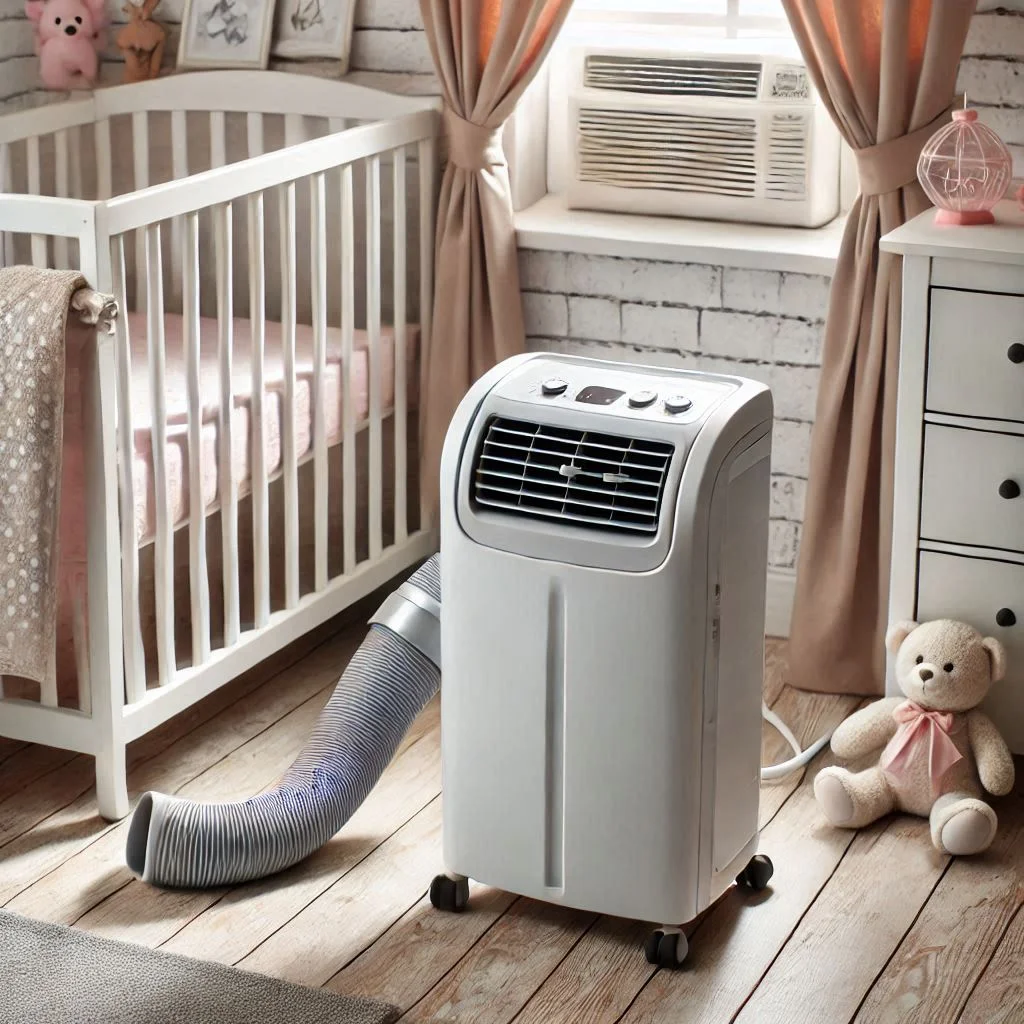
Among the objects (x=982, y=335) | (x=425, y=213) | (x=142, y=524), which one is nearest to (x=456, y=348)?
(x=425, y=213)

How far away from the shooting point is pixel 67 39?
317cm

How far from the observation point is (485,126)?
2906mm

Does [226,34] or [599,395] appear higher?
[226,34]

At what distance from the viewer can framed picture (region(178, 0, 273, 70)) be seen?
10.1 ft

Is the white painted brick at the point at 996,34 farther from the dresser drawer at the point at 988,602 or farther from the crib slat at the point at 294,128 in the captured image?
the crib slat at the point at 294,128

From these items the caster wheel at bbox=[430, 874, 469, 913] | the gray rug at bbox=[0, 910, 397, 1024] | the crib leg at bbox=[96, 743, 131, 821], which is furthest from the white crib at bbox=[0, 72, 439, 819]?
the caster wheel at bbox=[430, 874, 469, 913]

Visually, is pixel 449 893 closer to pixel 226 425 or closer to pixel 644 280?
pixel 226 425

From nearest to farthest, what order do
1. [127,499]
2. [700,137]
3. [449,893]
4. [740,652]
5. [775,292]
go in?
[740,652] < [449,893] < [127,499] < [775,292] < [700,137]

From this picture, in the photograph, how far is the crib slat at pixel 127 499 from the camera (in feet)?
7.23

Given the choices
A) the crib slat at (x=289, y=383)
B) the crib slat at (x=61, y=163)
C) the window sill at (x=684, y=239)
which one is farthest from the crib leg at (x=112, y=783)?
the window sill at (x=684, y=239)

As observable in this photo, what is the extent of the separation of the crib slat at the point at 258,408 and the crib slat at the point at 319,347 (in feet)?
0.40

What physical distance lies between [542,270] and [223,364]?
811 millimetres

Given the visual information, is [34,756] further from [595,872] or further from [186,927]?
[595,872]

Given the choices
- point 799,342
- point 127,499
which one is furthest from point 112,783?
point 799,342
